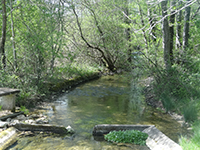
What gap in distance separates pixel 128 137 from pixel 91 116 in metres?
2.71

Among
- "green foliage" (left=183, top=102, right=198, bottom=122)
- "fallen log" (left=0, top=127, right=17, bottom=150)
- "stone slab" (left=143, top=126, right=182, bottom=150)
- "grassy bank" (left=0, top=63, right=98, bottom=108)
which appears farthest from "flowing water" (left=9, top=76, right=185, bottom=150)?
"grassy bank" (left=0, top=63, right=98, bottom=108)

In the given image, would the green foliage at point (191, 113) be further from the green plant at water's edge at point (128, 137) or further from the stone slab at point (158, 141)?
the green plant at water's edge at point (128, 137)

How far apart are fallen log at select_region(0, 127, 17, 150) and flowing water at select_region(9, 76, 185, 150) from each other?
17cm

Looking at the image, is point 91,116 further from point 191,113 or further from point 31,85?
point 191,113

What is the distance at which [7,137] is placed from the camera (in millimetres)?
5344

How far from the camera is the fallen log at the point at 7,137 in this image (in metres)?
5.08

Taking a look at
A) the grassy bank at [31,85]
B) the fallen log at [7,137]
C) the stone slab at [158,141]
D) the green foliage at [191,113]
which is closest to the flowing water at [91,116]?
the fallen log at [7,137]

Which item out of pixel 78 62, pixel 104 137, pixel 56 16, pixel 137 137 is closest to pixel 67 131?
pixel 104 137

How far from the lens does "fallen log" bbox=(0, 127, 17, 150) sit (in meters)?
5.08

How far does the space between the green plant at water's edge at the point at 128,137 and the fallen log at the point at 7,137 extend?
95.3 inches

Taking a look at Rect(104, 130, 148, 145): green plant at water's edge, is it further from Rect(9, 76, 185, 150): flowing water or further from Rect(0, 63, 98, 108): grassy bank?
Rect(0, 63, 98, 108): grassy bank

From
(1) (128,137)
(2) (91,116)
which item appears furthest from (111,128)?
(2) (91,116)

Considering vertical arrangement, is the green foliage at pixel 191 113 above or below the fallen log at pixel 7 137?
above

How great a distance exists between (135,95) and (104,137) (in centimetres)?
633
